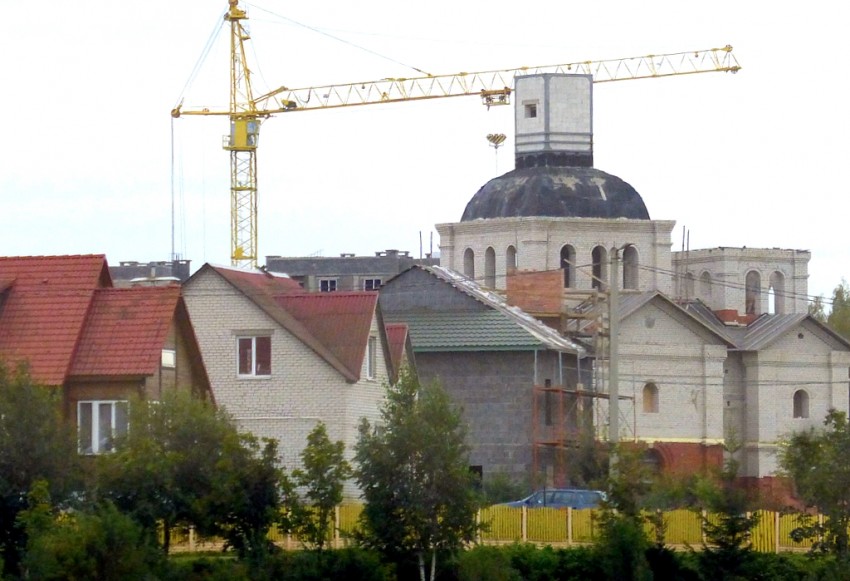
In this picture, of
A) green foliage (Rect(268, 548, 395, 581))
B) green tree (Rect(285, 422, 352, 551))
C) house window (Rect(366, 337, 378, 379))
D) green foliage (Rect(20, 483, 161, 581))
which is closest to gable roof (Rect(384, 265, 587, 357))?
house window (Rect(366, 337, 378, 379))

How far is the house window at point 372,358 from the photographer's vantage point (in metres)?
53.8

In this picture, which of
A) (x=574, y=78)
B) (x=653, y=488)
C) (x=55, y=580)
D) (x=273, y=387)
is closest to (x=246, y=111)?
(x=574, y=78)

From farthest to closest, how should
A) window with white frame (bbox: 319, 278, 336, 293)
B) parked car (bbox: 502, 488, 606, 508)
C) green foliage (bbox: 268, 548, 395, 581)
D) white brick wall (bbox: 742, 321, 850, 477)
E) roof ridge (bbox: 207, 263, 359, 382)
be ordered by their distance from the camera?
window with white frame (bbox: 319, 278, 336, 293), white brick wall (bbox: 742, 321, 850, 477), roof ridge (bbox: 207, 263, 359, 382), parked car (bbox: 502, 488, 606, 508), green foliage (bbox: 268, 548, 395, 581)

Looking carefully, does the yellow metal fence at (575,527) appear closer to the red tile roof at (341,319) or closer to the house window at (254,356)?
the red tile roof at (341,319)

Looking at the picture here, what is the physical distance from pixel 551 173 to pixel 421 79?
103 ft

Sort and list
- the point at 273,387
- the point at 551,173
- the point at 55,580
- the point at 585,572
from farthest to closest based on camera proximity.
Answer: the point at 551,173
the point at 273,387
the point at 585,572
the point at 55,580

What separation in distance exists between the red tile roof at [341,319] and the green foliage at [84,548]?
1643cm

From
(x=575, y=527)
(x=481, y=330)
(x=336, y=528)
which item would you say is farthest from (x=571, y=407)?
(x=336, y=528)

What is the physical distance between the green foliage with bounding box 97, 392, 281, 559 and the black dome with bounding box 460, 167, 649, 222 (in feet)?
166

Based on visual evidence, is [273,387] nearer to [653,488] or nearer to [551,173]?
[653,488]

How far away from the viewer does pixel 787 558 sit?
43.7 meters

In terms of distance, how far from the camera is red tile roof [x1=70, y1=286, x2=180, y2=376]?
4509 cm

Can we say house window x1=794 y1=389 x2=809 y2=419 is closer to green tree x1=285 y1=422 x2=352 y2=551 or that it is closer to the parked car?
the parked car

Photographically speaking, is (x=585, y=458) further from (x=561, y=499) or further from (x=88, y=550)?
(x=88, y=550)
